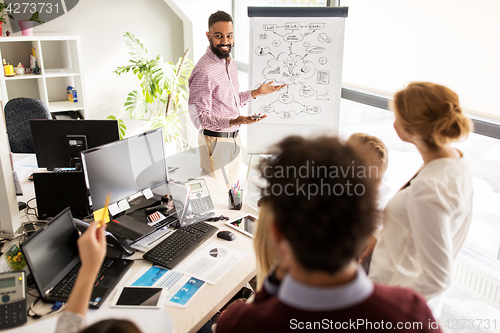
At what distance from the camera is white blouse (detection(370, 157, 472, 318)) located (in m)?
1.10

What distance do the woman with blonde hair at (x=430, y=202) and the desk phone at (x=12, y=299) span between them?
4.06 feet

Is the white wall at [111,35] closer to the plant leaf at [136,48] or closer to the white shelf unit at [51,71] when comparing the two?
the white shelf unit at [51,71]

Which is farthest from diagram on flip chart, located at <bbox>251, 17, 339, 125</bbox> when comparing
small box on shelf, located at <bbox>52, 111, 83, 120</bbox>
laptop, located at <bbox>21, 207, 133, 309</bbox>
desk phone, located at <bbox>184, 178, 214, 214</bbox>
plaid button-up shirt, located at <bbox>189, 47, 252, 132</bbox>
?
small box on shelf, located at <bbox>52, 111, 83, 120</bbox>

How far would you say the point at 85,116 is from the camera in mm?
3908

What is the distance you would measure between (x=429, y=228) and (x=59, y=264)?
1.30 m

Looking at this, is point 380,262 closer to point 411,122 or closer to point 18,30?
point 411,122

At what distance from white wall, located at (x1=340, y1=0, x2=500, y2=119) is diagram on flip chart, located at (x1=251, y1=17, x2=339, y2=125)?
41 centimetres

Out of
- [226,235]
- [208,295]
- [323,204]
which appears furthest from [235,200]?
[323,204]

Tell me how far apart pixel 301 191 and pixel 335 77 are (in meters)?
2.24

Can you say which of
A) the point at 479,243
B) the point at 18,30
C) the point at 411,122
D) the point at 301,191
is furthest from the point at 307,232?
the point at 18,30

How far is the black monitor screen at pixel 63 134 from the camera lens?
197cm

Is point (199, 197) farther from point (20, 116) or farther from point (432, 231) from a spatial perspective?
point (20, 116)

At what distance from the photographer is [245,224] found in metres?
1.88

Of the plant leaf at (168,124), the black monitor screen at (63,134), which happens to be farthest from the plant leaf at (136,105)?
the black monitor screen at (63,134)
